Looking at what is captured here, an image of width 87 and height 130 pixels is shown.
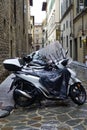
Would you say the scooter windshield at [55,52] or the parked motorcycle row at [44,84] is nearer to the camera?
the parked motorcycle row at [44,84]

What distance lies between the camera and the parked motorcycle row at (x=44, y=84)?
7.23 m

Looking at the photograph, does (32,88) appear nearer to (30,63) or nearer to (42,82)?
(42,82)

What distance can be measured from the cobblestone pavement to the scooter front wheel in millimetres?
122

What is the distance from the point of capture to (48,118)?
6289 mm

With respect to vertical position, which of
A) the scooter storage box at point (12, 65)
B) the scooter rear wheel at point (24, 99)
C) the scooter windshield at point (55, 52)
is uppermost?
the scooter windshield at point (55, 52)

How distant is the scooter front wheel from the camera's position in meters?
7.62

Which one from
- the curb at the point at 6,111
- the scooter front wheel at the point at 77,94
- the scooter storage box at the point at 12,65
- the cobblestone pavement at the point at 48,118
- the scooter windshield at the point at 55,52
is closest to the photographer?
the cobblestone pavement at the point at 48,118

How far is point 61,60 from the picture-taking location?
800cm

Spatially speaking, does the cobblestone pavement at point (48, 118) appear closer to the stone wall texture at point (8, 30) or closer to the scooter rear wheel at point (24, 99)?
the scooter rear wheel at point (24, 99)

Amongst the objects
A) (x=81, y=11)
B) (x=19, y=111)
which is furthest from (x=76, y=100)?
(x=81, y=11)

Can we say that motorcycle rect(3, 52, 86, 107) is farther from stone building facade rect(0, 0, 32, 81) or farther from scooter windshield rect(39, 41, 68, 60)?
stone building facade rect(0, 0, 32, 81)

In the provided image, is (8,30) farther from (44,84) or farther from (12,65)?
(44,84)

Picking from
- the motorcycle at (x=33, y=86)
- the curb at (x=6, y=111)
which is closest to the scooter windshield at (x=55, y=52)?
the motorcycle at (x=33, y=86)

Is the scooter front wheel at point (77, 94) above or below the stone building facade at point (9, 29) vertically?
below
